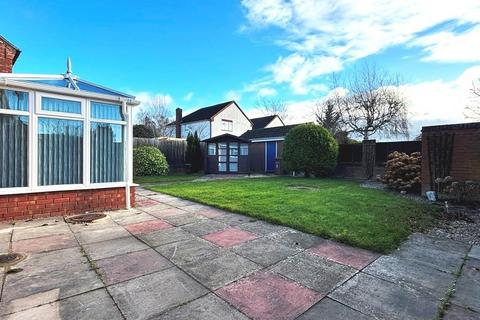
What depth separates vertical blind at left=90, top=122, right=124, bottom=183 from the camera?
18.5 ft

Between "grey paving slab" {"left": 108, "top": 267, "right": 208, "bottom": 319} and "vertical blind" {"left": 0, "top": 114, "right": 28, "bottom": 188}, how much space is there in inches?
154

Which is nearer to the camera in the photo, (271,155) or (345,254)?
(345,254)

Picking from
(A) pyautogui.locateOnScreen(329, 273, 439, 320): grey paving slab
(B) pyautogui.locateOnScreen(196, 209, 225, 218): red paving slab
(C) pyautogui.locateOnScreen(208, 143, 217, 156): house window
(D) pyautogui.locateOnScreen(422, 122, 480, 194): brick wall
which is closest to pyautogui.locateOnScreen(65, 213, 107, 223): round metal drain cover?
(B) pyautogui.locateOnScreen(196, 209, 225, 218): red paving slab

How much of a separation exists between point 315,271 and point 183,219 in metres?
3.00

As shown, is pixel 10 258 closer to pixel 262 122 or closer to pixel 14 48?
pixel 14 48

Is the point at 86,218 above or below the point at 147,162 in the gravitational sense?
below

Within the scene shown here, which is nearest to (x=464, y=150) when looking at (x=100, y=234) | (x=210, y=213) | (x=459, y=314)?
(x=459, y=314)

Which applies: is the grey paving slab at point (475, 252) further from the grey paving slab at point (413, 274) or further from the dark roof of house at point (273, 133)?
the dark roof of house at point (273, 133)

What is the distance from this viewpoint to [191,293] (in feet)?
7.88

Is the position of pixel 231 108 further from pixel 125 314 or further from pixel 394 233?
pixel 125 314

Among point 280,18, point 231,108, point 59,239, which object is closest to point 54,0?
point 280,18

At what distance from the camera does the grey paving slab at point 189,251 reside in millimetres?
3213

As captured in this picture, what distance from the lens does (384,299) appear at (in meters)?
2.34

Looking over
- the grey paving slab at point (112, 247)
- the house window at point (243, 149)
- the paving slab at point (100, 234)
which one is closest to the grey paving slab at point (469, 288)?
the grey paving slab at point (112, 247)
